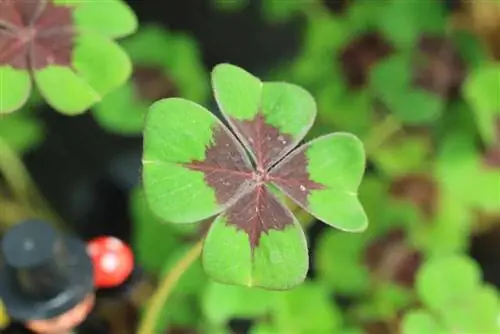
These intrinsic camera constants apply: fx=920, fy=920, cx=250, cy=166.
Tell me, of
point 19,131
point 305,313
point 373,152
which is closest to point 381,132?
point 373,152

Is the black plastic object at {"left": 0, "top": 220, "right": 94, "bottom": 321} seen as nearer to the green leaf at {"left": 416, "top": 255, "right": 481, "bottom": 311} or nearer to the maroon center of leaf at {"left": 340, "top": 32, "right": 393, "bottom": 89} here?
the green leaf at {"left": 416, "top": 255, "right": 481, "bottom": 311}

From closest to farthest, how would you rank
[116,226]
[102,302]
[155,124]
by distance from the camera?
[155,124], [102,302], [116,226]

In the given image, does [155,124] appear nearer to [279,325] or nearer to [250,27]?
[279,325]

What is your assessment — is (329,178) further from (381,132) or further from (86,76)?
(381,132)

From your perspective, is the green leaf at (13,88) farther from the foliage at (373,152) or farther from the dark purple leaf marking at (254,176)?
the dark purple leaf marking at (254,176)

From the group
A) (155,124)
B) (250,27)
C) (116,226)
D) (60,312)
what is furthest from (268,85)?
(250,27)

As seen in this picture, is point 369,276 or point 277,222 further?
point 369,276

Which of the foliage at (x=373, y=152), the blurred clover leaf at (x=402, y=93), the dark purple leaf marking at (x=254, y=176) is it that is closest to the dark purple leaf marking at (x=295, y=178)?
the dark purple leaf marking at (x=254, y=176)
